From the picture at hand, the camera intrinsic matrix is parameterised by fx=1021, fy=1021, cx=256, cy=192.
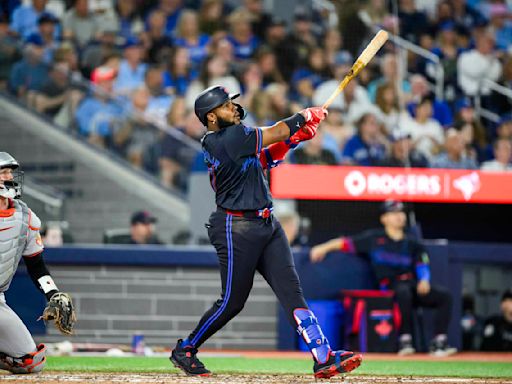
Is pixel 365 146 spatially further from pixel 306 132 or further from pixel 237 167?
pixel 237 167

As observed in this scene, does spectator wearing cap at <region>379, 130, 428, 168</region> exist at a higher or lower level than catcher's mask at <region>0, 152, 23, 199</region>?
higher

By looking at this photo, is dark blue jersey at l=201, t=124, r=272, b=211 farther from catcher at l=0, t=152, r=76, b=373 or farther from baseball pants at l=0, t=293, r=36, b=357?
baseball pants at l=0, t=293, r=36, b=357

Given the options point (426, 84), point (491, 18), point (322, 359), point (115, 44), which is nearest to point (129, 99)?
point (115, 44)

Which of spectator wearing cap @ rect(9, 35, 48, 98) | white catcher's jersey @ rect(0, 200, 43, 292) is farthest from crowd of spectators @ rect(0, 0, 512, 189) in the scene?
white catcher's jersey @ rect(0, 200, 43, 292)

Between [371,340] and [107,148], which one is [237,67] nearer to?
[107,148]

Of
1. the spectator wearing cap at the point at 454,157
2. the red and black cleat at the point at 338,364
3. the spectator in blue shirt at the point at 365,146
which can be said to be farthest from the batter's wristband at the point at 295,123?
the spectator wearing cap at the point at 454,157

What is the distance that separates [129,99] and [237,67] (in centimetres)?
155

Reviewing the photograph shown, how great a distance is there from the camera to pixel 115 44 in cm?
1323

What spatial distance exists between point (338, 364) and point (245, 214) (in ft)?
3.58

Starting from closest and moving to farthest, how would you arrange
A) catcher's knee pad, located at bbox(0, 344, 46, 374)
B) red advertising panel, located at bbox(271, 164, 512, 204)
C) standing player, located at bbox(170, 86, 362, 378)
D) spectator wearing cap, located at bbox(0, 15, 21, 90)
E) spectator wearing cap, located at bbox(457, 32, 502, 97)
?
standing player, located at bbox(170, 86, 362, 378), catcher's knee pad, located at bbox(0, 344, 46, 374), spectator wearing cap, located at bbox(0, 15, 21, 90), red advertising panel, located at bbox(271, 164, 512, 204), spectator wearing cap, located at bbox(457, 32, 502, 97)

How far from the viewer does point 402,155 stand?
12.4m

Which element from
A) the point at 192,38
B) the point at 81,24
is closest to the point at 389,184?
the point at 192,38

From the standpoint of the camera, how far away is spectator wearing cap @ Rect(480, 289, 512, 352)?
11406 millimetres

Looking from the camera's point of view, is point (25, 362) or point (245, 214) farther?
point (25, 362)
